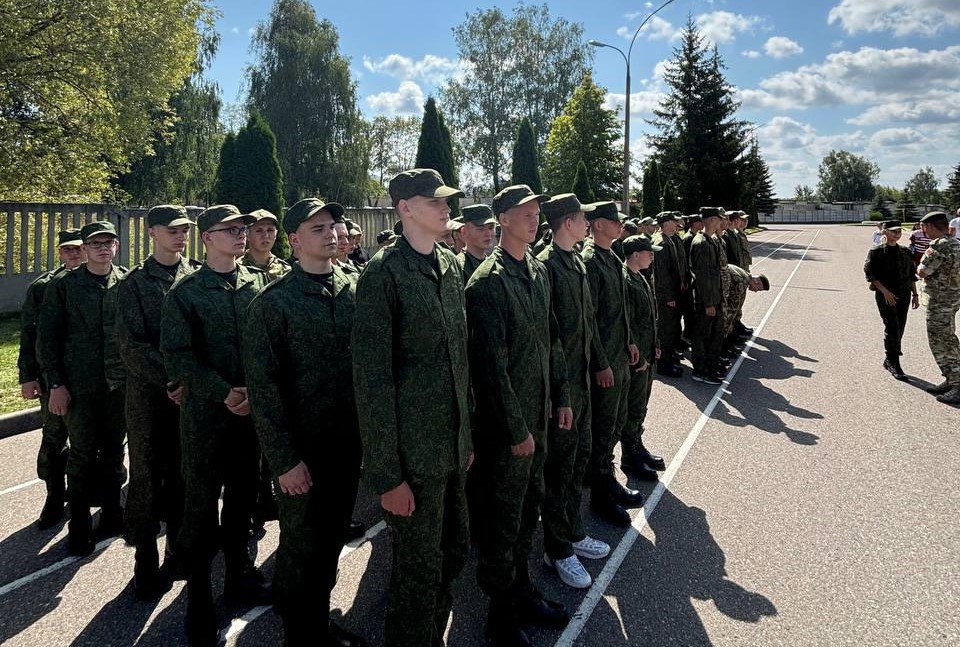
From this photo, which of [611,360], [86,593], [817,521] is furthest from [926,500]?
[86,593]

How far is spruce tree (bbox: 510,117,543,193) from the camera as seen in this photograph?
2644cm

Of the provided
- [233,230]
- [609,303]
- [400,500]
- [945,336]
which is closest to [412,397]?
[400,500]

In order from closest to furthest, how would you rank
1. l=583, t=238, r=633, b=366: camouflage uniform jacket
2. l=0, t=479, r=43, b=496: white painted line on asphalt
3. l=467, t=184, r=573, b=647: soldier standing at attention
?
l=467, t=184, r=573, b=647: soldier standing at attention → l=583, t=238, r=633, b=366: camouflage uniform jacket → l=0, t=479, r=43, b=496: white painted line on asphalt

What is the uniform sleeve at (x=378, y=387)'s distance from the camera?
232cm

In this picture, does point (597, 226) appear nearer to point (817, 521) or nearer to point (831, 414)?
point (817, 521)

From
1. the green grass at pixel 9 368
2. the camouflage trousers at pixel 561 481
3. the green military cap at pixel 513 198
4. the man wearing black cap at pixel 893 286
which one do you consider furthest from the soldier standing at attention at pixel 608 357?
the green grass at pixel 9 368

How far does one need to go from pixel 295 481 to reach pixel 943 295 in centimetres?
844

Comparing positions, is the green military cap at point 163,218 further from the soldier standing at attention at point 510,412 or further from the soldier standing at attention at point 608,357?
the soldier standing at attention at point 608,357

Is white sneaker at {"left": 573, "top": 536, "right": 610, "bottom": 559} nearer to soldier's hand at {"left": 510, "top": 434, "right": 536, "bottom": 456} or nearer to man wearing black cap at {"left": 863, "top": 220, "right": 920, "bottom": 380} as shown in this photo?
soldier's hand at {"left": 510, "top": 434, "right": 536, "bottom": 456}

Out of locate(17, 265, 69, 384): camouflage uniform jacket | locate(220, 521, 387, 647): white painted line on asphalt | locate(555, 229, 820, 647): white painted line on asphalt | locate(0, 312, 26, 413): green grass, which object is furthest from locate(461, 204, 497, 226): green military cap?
locate(0, 312, 26, 413): green grass

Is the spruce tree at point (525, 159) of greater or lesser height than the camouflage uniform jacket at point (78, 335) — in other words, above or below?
above

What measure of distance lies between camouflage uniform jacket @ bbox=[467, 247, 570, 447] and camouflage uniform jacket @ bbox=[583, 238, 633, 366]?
1.27 m

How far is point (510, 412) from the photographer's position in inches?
111

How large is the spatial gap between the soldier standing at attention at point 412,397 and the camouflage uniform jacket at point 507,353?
1.27ft
